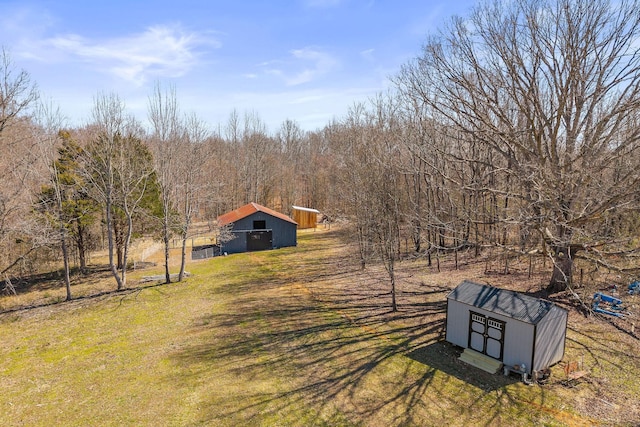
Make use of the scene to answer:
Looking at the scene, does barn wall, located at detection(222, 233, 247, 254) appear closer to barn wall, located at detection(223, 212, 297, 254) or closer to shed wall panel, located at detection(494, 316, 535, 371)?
barn wall, located at detection(223, 212, 297, 254)

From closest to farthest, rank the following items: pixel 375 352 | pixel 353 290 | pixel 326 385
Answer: pixel 326 385
pixel 375 352
pixel 353 290

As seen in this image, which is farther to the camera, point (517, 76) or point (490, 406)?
point (517, 76)

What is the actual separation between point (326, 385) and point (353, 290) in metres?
8.60

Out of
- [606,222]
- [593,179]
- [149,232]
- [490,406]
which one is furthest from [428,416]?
[149,232]

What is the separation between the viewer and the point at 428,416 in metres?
8.49

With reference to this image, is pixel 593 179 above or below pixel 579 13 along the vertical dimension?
below

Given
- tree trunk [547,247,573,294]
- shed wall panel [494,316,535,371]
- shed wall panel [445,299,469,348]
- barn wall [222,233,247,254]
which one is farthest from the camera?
barn wall [222,233,247,254]

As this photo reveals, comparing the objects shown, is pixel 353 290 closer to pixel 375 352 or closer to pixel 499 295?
pixel 375 352

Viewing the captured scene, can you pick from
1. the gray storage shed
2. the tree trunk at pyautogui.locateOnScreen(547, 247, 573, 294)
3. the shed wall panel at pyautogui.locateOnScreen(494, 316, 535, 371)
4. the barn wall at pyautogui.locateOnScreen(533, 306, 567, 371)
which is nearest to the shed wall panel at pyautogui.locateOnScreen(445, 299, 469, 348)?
the gray storage shed

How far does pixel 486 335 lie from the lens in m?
10.6

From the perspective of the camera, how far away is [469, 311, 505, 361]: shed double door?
1030 centimetres

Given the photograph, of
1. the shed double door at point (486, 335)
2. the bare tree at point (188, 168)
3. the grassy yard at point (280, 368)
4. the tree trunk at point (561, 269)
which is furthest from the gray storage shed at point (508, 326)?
the bare tree at point (188, 168)

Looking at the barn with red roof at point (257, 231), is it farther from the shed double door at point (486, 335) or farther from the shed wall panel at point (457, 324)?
the shed double door at point (486, 335)

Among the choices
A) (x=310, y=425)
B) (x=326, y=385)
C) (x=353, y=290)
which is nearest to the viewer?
(x=310, y=425)
